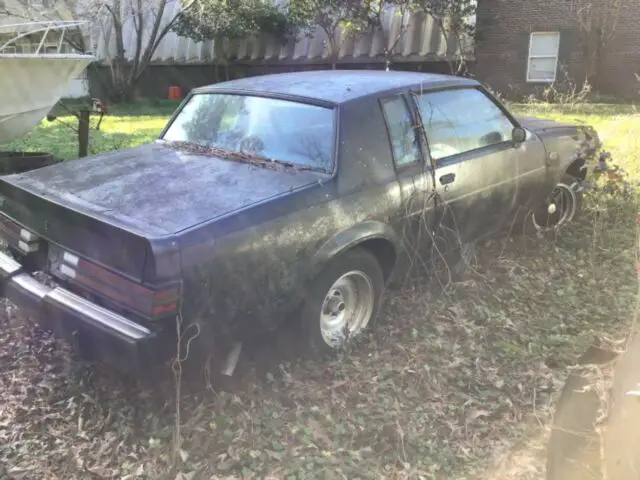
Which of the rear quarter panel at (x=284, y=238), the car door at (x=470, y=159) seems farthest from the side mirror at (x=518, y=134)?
the rear quarter panel at (x=284, y=238)

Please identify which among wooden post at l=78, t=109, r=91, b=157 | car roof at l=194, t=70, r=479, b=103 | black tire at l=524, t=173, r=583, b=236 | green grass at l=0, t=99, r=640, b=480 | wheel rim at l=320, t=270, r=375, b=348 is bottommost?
green grass at l=0, t=99, r=640, b=480

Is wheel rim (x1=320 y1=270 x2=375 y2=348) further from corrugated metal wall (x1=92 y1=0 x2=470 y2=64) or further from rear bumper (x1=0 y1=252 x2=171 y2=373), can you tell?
corrugated metal wall (x1=92 y1=0 x2=470 y2=64)

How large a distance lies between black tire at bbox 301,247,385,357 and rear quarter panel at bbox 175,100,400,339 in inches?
4.2

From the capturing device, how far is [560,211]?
236 inches

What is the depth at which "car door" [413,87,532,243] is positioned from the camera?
14.1 feet

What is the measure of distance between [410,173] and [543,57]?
1700cm

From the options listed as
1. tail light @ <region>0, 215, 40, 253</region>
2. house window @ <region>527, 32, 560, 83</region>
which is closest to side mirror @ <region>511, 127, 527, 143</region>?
tail light @ <region>0, 215, 40, 253</region>

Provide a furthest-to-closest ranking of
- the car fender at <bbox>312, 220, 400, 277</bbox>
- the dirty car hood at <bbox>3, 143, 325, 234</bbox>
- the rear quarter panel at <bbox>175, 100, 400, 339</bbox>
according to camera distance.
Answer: the car fender at <bbox>312, 220, 400, 277</bbox>, the dirty car hood at <bbox>3, 143, 325, 234</bbox>, the rear quarter panel at <bbox>175, 100, 400, 339</bbox>

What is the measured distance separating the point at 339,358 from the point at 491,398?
908 mm

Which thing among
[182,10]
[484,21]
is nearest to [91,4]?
[182,10]

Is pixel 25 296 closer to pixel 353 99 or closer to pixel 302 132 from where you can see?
pixel 302 132

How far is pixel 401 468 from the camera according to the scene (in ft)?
9.46

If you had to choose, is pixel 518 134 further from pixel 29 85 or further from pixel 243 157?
pixel 29 85

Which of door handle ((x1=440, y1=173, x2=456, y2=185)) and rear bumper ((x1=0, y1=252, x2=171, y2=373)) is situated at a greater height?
door handle ((x1=440, y1=173, x2=456, y2=185))
